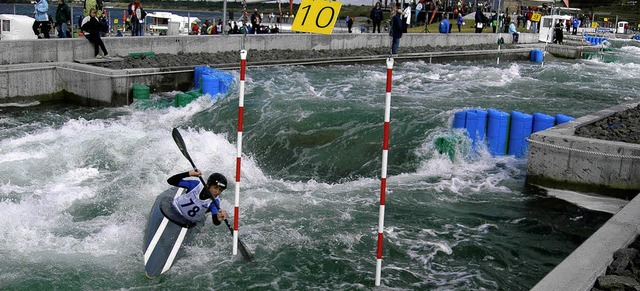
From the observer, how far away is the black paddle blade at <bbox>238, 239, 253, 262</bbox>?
7559mm

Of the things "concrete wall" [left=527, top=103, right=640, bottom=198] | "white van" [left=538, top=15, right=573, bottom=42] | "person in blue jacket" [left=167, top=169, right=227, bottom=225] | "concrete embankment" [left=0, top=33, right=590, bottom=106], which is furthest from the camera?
"white van" [left=538, top=15, right=573, bottom=42]

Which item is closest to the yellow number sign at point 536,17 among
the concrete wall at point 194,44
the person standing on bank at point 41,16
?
the concrete wall at point 194,44

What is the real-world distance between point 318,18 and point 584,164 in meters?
4.81

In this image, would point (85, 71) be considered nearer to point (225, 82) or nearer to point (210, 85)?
point (210, 85)

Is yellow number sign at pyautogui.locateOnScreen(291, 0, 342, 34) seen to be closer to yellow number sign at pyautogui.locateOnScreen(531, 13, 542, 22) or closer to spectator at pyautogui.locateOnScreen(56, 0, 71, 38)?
spectator at pyautogui.locateOnScreen(56, 0, 71, 38)

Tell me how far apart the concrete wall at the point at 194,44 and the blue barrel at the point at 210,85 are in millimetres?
3727

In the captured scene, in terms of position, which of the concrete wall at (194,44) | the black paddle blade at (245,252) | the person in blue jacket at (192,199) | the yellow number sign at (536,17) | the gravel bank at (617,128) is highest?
the yellow number sign at (536,17)

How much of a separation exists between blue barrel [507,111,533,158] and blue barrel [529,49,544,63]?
19.2 m

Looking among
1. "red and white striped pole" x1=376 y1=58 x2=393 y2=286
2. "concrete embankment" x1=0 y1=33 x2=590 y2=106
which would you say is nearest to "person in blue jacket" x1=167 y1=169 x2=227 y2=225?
"red and white striped pole" x1=376 y1=58 x2=393 y2=286

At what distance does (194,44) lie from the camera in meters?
20.7

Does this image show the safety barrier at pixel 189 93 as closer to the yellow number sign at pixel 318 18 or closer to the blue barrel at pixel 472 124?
the yellow number sign at pixel 318 18

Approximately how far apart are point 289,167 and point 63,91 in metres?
7.13

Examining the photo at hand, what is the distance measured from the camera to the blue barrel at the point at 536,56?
30503 mm

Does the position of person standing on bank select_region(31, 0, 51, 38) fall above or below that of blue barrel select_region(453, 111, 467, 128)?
above
